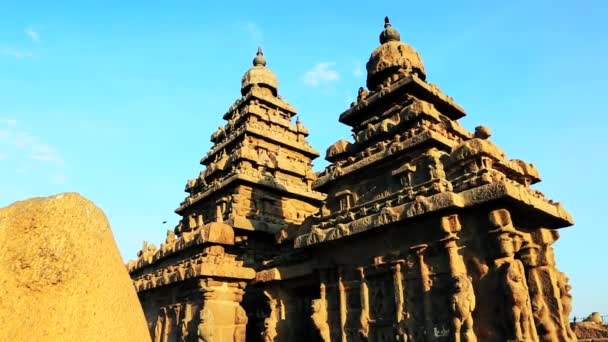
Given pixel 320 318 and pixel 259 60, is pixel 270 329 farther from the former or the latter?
pixel 259 60

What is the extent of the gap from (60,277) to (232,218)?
14.1 m

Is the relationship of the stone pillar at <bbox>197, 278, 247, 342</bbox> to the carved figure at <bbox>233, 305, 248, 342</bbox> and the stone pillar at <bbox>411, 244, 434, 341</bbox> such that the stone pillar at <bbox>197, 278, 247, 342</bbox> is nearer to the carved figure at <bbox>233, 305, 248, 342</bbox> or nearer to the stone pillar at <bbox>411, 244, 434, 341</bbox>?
the carved figure at <bbox>233, 305, 248, 342</bbox>

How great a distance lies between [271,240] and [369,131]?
693 centimetres

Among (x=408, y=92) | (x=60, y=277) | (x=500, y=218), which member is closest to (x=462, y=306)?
(x=500, y=218)

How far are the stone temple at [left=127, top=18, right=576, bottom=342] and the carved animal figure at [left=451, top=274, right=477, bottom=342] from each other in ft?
0.10

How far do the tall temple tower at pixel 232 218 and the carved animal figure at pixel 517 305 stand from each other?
8829mm

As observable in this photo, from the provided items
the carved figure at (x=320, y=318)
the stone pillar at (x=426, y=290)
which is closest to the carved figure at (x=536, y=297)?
the stone pillar at (x=426, y=290)

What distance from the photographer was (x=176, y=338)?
1541 centimetres

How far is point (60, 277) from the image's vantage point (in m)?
3.31

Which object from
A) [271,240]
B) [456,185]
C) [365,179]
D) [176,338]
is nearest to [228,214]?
[271,240]

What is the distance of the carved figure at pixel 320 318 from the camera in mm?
12102

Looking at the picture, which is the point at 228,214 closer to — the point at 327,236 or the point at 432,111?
the point at 327,236

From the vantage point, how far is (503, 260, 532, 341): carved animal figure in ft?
28.0

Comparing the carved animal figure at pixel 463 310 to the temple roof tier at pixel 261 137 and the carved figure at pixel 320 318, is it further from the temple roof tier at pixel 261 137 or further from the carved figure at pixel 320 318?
the temple roof tier at pixel 261 137
